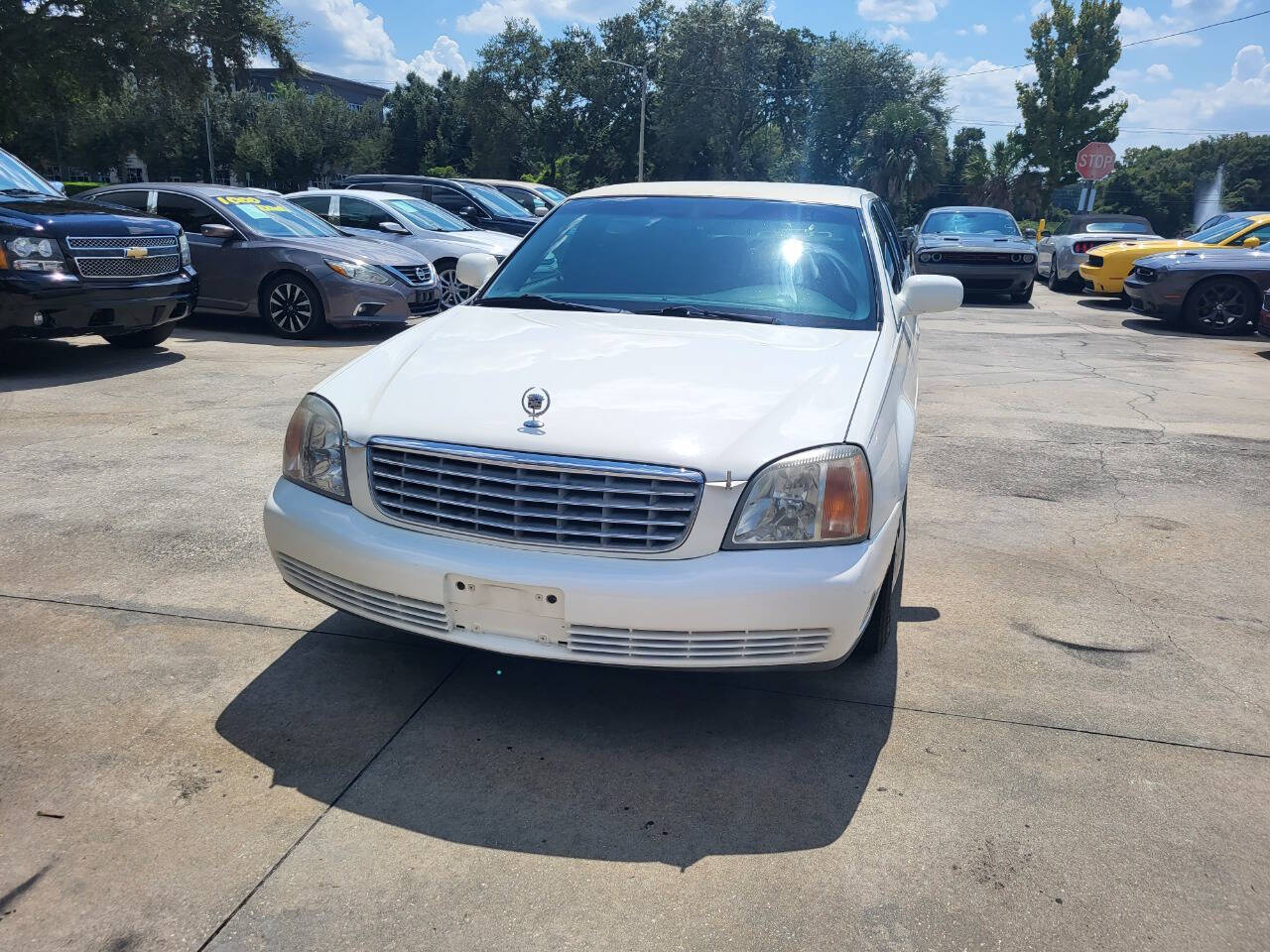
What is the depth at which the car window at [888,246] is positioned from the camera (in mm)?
4779

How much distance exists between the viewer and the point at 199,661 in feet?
11.3

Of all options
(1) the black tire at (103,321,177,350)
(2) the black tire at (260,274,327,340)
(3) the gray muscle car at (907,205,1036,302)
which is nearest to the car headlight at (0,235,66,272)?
(1) the black tire at (103,321,177,350)

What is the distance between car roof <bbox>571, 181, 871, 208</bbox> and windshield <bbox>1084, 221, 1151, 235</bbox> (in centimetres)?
1619

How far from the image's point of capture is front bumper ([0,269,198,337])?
7.40 m

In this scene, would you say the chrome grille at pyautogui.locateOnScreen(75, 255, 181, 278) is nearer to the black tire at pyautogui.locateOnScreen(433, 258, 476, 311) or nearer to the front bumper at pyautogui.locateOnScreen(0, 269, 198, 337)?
the front bumper at pyautogui.locateOnScreen(0, 269, 198, 337)

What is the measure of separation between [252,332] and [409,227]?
9.20ft

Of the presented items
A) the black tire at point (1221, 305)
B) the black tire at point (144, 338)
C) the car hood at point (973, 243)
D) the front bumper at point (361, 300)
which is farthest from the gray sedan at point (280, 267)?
the black tire at point (1221, 305)

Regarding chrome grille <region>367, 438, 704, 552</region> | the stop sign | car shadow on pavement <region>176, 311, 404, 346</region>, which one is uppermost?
the stop sign

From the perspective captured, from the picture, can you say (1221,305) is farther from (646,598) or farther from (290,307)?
(646,598)

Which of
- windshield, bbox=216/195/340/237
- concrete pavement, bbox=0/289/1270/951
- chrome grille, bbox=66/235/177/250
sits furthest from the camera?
windshield, bbox=216/195/340/237

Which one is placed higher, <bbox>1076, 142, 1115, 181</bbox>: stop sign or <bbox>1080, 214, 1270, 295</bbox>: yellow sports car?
<bbox>1076, 142, 1115, 181</bbox>: stop sign

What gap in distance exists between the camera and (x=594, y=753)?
299 centimetres

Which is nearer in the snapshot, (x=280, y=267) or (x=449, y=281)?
(x=280, y=267)

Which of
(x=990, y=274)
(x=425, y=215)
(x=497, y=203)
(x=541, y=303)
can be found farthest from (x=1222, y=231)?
(x=541, y=303)
